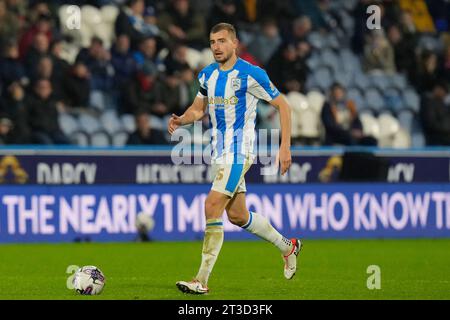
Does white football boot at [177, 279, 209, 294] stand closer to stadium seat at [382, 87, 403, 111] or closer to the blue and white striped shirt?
the blue and white striped shirt

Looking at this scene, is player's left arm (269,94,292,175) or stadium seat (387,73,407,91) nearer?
player's left arm (269,94,292,175)

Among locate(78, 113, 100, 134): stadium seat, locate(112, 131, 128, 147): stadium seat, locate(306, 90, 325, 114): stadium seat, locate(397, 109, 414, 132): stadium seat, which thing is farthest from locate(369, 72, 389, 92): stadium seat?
locate(78, 113, 100, 134): stadium seat

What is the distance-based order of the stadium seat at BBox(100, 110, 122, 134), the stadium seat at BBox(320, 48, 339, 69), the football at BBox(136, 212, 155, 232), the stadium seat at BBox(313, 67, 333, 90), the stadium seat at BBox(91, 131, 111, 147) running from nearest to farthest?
the football at BBox(136, 212, 155, 232), the stadium seat at BBox(91, 131, 111, 147), the stadium seat at BBox(100, 110, 122, 134), the stadium seat at BBox(313, 67, 333, 90), the stadium seat at BBox(320, 48, 339, 69)

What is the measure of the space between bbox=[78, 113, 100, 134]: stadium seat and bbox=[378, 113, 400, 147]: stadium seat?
5519 millimetres

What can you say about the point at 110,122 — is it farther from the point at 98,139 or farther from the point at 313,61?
the point at 313,61

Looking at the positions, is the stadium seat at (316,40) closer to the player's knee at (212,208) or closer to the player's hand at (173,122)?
the player's hand at (173,122)

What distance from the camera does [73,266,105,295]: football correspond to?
376 inches

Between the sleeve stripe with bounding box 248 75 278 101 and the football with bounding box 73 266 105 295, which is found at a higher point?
the sleeve stripe with bounding box 248 75 278 101

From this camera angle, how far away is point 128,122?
1908 centimetres

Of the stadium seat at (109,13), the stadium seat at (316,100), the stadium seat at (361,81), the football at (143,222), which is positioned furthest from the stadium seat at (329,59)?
the football at (143,222)

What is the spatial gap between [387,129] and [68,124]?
6.24 m

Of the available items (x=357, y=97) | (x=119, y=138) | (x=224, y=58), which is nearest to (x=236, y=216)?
(x=224, y=58)

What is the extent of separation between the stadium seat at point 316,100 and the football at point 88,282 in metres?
11.1
